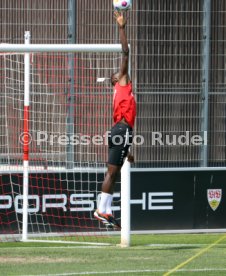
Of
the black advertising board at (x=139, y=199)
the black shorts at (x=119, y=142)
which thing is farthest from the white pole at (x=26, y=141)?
the black shorts at (x=119, y=142)

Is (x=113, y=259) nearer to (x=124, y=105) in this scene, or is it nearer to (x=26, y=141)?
(x=124, y=105)

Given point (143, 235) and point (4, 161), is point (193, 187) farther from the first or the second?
point (4, 161)

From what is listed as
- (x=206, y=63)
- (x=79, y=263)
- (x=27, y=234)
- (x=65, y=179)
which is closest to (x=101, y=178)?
(x=65, y=179)

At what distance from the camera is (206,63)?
18.6 meters

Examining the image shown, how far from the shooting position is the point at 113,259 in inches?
514

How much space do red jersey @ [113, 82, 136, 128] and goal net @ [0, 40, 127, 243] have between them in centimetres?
269

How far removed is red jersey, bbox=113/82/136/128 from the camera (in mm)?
A: 13914

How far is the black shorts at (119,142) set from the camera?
1379cm

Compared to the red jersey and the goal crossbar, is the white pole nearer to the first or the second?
the goal crossbar

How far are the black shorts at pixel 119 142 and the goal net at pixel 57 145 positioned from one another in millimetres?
2883

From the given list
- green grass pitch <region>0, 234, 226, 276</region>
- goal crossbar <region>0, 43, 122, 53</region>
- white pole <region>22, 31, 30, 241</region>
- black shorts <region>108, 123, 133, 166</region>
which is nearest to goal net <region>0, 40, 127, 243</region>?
white pole <region>22, 31, 30, 241</region>

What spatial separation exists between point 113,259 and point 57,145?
4.81m

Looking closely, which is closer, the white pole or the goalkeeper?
the goalkeeper

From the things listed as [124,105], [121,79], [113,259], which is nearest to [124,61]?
[121,79]
